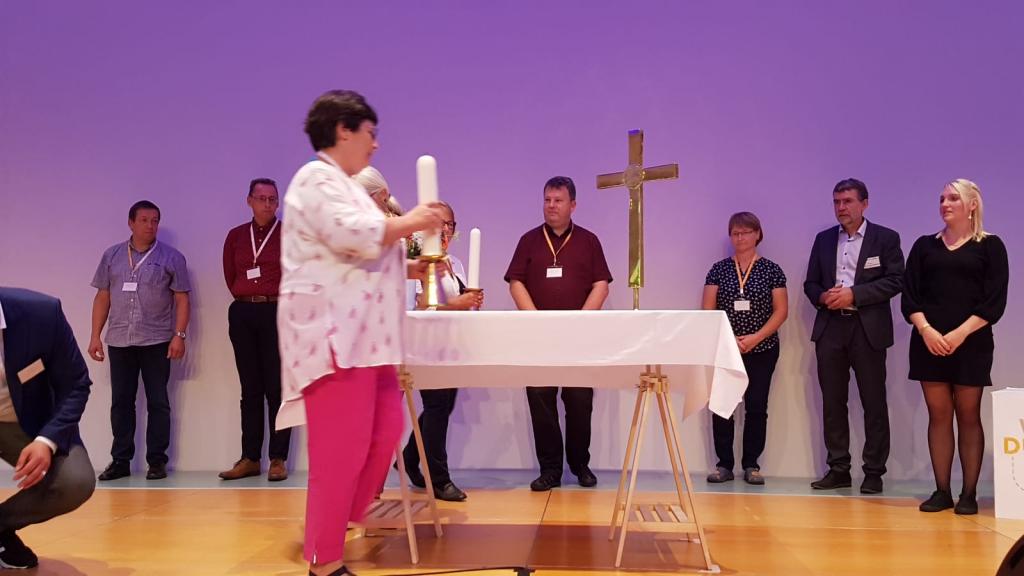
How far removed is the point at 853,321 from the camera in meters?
4.50

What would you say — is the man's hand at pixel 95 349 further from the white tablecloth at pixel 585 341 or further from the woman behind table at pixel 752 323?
the woman behind table at pixel 752 323

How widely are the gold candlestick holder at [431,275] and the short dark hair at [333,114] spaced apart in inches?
16.1

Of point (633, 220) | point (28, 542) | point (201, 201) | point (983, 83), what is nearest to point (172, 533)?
point (28, 542)

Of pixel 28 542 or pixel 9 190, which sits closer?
pixel 28 542

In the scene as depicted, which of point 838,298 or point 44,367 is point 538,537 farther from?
point 838,298

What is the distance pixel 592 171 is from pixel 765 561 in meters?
2.83

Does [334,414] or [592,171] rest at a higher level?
Result: [592,171]

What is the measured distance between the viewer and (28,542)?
→ 10.1 ft

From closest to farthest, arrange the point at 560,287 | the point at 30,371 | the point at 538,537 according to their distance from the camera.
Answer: the point at 30,371 → the point at 538,537 → the point at 560,287

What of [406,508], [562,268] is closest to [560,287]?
[562,268]

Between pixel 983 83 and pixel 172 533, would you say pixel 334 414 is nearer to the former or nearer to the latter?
pixel 172 533

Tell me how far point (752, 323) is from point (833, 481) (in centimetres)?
95

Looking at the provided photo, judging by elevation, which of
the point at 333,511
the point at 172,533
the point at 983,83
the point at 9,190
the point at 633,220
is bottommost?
the point at 172,533

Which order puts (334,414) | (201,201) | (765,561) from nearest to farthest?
1. (334,414)
2. (765,561)
3. (201,201)
